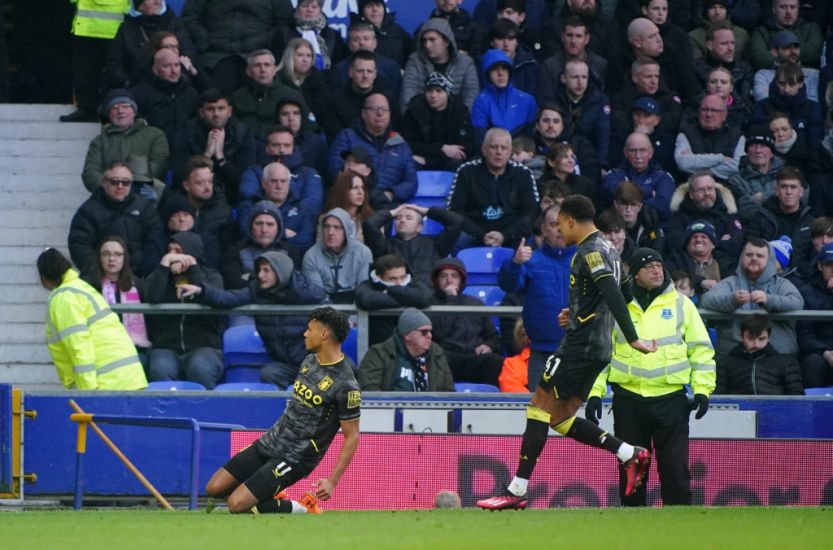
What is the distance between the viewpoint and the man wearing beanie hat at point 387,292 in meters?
14.8

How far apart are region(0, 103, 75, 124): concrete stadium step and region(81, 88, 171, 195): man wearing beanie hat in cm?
203

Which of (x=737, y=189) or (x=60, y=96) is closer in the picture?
(x=737, y=189)

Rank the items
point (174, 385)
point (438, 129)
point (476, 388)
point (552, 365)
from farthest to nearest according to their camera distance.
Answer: point (438, 129), point (476, 388), point (174, 385), point (552, 365)

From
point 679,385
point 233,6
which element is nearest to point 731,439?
point 679,385

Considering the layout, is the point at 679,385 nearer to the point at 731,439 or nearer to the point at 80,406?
the point at 731,439

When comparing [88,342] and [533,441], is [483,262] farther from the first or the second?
[533,441]

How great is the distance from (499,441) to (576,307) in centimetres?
302

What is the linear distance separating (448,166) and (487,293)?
209 centimetres

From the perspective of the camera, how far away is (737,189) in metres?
17.5

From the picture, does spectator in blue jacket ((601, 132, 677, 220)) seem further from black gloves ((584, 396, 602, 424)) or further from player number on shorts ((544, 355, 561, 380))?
player number on shorts ((544, 355, 561, 380))

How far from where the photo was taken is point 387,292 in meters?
14.9

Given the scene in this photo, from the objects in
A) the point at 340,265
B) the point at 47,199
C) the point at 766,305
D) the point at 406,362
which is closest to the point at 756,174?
the point at 766,305

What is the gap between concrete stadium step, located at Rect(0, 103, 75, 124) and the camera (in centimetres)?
1892

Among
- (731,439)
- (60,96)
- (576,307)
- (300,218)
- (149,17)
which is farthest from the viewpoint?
(60,96)
